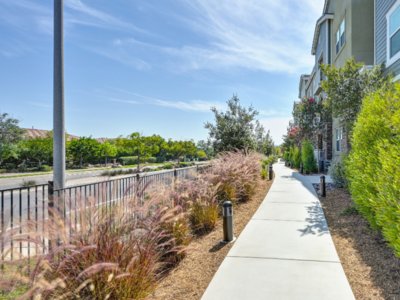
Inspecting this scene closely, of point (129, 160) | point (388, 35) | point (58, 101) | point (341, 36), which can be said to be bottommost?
point (129, 160)

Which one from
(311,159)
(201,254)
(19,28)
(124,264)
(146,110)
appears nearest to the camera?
(124,264)

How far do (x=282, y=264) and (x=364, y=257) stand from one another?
4.76 ft

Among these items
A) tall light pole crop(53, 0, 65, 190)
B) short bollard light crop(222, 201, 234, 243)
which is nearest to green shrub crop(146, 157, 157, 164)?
short bollard light crop(222, 201, 234, 243)

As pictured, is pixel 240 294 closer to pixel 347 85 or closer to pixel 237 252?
pixel 237 252

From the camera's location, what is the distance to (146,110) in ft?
103

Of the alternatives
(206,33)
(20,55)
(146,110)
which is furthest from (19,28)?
(146,110)

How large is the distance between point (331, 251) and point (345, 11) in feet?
51.4

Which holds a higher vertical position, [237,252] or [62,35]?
[62,35]

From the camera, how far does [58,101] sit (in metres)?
4.61

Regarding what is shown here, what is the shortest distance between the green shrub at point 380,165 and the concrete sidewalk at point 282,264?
95cm

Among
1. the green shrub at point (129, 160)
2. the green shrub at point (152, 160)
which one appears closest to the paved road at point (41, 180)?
the green shrub at point (129, 160)

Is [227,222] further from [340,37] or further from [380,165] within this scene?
[340,37]

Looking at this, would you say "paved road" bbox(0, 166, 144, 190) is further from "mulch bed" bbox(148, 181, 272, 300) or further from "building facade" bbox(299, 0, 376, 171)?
"building facade" bbox(299, 0, 376, 171)

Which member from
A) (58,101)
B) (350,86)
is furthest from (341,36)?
(58,101)
